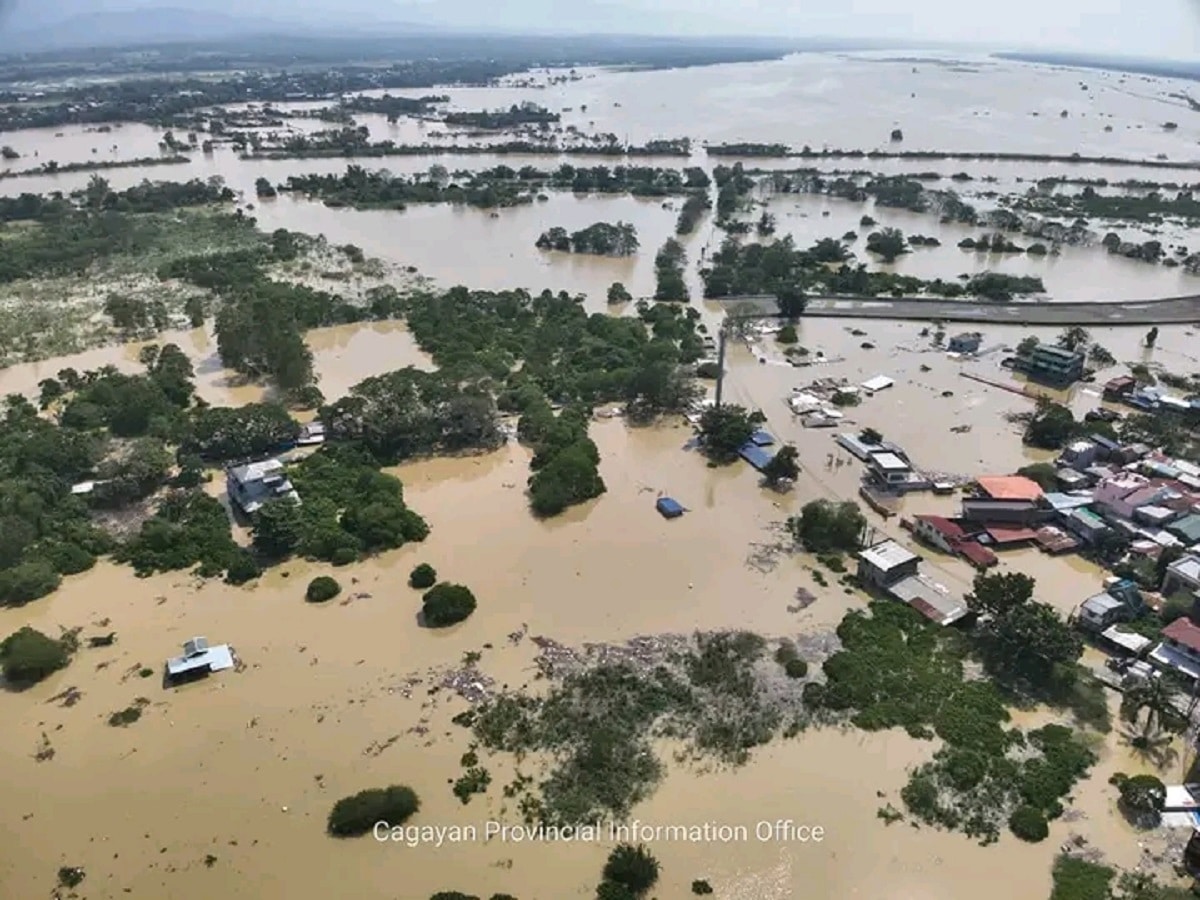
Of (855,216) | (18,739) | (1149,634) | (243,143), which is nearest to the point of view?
(18,739)

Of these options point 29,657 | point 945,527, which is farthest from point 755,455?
point 29,657

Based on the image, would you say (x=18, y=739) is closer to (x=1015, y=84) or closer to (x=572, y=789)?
(x=572, y=789)

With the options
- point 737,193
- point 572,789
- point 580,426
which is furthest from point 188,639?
point 737,193

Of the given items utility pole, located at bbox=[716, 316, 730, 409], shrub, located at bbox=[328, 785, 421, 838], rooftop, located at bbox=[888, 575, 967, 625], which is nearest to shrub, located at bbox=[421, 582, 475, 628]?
shrub, located at bbox=[328, 785, 421, 838]

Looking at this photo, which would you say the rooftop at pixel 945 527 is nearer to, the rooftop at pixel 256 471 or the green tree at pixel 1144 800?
the green tree at pixel 1144 800

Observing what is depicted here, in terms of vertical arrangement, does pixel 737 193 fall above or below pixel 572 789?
above

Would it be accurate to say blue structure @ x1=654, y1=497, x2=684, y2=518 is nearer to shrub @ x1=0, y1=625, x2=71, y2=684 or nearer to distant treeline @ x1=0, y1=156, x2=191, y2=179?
shrub @ x1=0, y1=625, x2=71, y2=684
